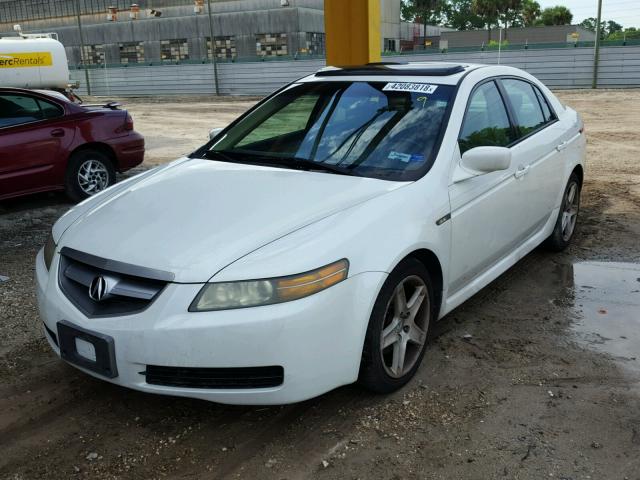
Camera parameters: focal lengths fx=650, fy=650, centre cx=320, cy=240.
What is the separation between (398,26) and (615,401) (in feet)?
171

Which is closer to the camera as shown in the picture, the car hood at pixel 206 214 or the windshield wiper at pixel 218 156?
the car hood at pixel 206 214

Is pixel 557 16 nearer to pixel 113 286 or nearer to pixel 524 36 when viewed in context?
pixel 524 36

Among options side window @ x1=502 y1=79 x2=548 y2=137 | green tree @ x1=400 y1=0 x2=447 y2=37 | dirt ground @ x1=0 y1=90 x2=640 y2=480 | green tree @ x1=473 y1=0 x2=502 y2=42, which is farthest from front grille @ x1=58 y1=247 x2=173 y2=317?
green tree @ x1=473 y1=0 x2=502 y2=42

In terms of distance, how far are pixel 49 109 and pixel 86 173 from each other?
33.9 inches

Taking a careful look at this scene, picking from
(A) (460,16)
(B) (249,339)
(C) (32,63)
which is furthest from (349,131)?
(A) (460,16)

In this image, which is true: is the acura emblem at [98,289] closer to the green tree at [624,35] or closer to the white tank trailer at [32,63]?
the white tank trailer at [32,63]

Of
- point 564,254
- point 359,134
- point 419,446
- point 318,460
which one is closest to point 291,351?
point 318,460

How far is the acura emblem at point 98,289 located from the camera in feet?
9.33

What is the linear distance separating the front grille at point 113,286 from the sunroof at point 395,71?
2.22 metres

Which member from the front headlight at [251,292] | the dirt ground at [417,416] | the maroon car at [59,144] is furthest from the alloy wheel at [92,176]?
the front headlight at [251,292]

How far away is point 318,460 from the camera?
Result: 2791mm

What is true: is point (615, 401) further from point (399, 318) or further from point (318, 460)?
point (318, 460)

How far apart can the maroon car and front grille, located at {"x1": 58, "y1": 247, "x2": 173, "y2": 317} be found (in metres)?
4.83

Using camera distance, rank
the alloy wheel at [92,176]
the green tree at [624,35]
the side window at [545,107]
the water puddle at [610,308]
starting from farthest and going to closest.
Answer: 1. the green tree at [624,35]
2. the alloy wheel at [92,176]
3. the side window at [545,107]
4. the water puddle at [610,308]
